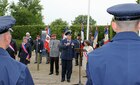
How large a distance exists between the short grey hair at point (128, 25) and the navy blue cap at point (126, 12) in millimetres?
25

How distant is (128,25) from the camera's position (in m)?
3.20

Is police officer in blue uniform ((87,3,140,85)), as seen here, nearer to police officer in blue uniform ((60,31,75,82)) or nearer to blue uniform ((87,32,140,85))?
blue uniform ((87,32,140,85))

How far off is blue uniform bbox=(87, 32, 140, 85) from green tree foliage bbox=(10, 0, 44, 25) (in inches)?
2101

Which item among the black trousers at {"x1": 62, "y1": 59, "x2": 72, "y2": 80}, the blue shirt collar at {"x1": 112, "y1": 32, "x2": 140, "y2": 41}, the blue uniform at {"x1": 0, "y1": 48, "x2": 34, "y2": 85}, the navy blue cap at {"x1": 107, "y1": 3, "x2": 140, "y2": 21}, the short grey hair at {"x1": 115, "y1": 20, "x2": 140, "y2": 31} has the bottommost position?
the black trousers at {"x1": 62, "y1": 59, "x2": 72, "y2": 80}

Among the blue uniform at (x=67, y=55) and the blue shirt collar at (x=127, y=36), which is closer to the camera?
the blue shirt collar at (x=127, y=36)

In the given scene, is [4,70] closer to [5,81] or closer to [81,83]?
[5,81]

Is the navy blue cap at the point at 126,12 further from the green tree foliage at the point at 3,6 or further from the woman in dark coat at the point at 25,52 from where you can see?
the green tree foliage at the point at 3,6

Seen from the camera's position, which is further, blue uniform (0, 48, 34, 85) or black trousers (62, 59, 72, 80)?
black trousers (62, 59, 72, 80)

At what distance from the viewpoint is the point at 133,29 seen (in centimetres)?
320

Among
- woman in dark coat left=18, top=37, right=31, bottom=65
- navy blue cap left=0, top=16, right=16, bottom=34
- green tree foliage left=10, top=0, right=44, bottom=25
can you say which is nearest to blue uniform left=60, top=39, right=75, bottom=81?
woman in dark coat left=18, top=37, right=31, bottom=65

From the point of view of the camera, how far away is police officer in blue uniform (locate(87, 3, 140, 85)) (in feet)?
10.1

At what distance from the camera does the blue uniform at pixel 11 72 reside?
3.54 metres

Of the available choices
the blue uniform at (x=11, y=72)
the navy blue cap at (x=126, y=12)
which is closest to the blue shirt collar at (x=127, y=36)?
the navy blue cap at (x=126, y=12)

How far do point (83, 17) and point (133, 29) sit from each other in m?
96.5
